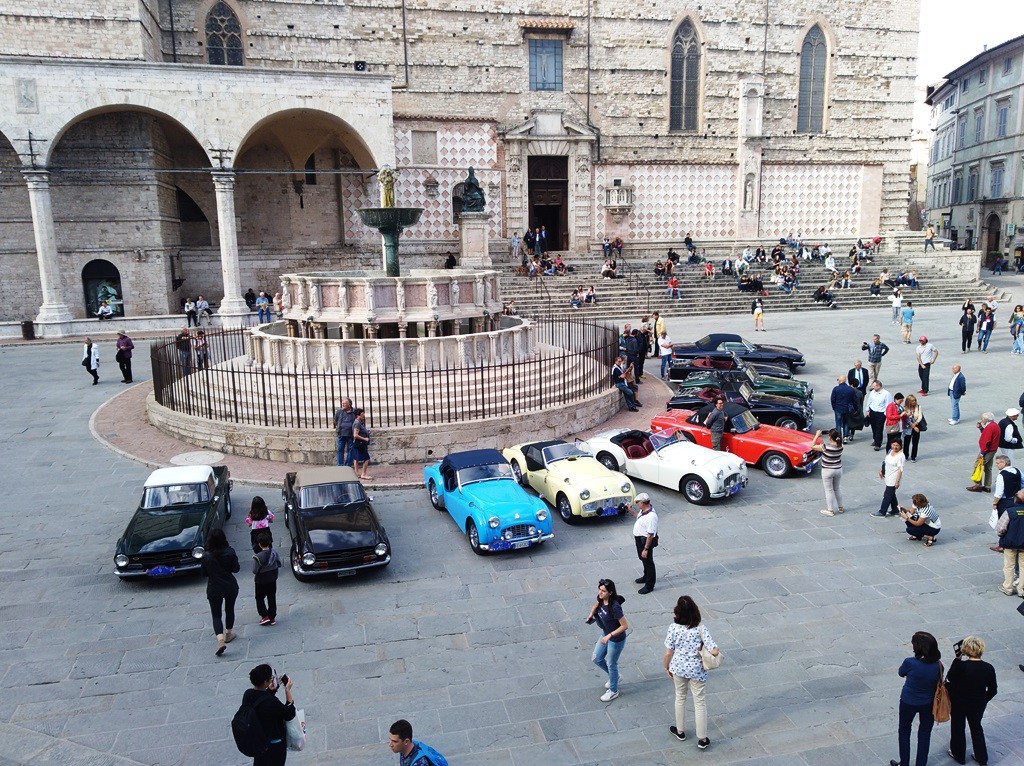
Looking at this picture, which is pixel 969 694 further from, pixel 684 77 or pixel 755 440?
pixel 684 77

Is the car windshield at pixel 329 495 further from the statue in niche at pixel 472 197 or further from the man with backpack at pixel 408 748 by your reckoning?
the statue in niche at pixel 472 197

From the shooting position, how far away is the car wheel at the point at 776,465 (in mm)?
12625

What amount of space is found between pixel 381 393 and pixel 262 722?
9.78m

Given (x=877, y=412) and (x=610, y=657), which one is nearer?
(x=610, y=657)

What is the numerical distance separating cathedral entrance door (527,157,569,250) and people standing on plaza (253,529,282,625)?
31.0 metres

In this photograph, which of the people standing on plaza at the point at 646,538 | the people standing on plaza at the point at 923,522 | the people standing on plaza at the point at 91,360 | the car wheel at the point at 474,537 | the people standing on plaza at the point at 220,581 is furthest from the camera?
the people standing on plaza at the point at 91,360

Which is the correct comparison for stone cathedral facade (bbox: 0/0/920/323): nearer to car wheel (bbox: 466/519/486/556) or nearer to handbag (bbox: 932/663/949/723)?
car wheel (bbox: 466/519/486/556)

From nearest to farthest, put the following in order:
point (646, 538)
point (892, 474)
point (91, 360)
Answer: point (646, 538) < point (892, 474) < point (91, 360)

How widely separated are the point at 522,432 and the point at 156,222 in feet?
77.3

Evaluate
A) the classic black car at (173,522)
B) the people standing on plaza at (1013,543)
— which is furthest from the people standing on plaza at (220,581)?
the people standing on plaza at (1013,543)

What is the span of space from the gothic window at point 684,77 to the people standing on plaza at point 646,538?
33447mm

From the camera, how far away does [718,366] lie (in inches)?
743

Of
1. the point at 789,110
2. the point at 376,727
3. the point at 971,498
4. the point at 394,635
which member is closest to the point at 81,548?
the point at 394,635

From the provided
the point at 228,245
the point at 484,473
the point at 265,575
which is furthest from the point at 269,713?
Result: the point at 228,245
